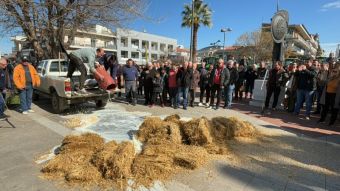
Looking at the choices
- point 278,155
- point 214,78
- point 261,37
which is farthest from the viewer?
point 261,37

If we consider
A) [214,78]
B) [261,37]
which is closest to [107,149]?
[214,78]

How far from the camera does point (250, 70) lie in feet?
40.7

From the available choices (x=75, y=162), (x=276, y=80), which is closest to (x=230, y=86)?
(x=276, y=80)

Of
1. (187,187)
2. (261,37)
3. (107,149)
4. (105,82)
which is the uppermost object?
(261,37)

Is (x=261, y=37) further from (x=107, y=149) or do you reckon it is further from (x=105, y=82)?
(x=107, y=149)

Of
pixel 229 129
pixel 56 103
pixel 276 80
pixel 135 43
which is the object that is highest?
pixel 135 43

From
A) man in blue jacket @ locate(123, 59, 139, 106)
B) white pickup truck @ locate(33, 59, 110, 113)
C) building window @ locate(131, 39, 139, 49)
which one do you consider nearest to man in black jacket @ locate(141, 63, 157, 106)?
man in blue jacket @ locate(123, 59, 139, 106)

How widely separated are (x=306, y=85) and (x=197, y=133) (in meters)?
5.42

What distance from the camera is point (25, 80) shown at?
8258mm

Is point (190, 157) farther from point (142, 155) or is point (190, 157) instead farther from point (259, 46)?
point (259, 46)

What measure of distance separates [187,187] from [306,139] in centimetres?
398

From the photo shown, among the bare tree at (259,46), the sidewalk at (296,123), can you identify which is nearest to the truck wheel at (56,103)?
the sidewalk at (296,123)

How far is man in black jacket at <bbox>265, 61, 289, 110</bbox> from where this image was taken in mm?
9516

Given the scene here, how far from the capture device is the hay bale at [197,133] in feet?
16.9
